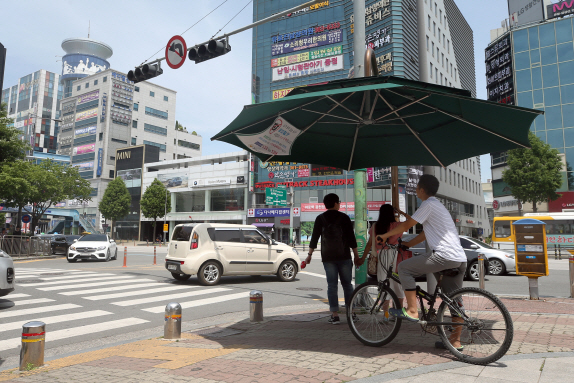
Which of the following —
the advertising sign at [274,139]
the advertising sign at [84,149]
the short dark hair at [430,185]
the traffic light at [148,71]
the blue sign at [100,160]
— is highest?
the advertising sign at [84,149]

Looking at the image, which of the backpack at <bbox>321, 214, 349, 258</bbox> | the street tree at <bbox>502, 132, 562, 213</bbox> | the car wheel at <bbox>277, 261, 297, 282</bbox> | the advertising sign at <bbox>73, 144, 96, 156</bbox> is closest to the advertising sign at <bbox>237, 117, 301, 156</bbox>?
the backpack at <bbox>321, 214, 349, 258</bbox>

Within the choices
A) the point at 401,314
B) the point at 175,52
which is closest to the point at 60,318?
the point at 401,314

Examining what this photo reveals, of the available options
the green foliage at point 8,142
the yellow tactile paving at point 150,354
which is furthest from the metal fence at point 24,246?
the yellow tactile paving at point 150,354

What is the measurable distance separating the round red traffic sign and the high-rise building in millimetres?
39620

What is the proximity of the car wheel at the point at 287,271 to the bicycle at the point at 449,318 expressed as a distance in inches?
325

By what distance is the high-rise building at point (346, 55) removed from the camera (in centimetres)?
5066

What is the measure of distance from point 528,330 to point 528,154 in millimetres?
34425

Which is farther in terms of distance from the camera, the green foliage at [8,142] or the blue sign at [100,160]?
the blue sign at [100,160]

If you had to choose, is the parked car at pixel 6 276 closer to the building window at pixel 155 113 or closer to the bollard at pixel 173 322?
the bollard at pixel 173 322

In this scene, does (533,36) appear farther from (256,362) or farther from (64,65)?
(64,65)

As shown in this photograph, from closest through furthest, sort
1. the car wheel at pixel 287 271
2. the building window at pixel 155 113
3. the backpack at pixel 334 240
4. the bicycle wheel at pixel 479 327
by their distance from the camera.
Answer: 1. the bicycle wheel at pixel 479 327
2. the backpack at pixel 334 240
3. the car wheel at pixel 287 271
4. the building window at pixel 155 113

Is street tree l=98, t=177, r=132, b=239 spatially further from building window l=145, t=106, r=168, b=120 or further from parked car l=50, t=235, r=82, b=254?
parked car l=50, t=235, r=82, b=254

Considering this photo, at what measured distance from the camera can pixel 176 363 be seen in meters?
4.27

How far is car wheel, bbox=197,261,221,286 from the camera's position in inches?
454
